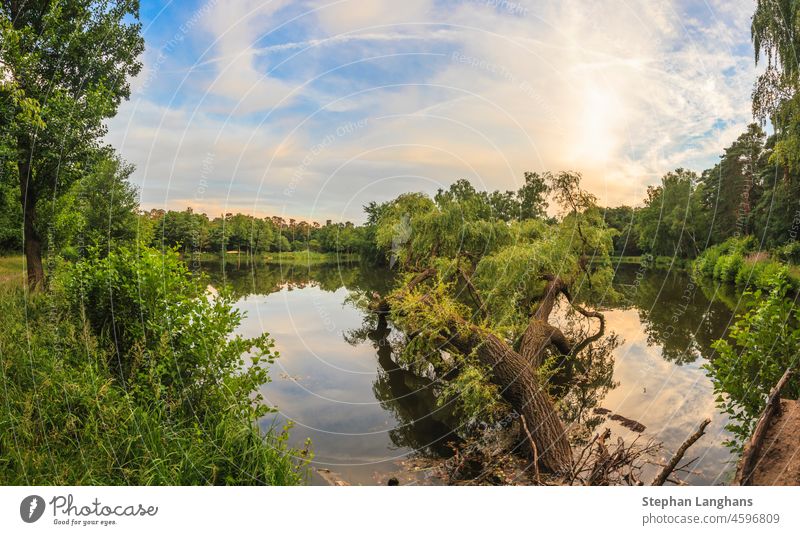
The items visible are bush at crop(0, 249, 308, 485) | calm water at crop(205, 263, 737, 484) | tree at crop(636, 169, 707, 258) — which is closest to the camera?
bush at crop(0, 249, 308, 485)

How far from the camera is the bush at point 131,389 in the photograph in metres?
2.92

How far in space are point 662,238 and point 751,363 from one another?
5.65 meters

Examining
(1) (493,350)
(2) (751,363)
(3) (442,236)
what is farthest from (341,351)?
(2) (751,363)

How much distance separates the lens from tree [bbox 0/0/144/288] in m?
3.73

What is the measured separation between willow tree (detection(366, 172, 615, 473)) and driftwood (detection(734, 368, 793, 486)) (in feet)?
8.04

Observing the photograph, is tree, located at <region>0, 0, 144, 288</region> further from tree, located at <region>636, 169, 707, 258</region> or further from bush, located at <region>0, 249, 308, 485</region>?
tree, located at <region>636, 169, 707, 258</region>

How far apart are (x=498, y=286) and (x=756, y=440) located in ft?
20.4

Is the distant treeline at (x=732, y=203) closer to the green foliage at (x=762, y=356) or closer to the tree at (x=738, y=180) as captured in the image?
the tree at (x=738, y=180)
